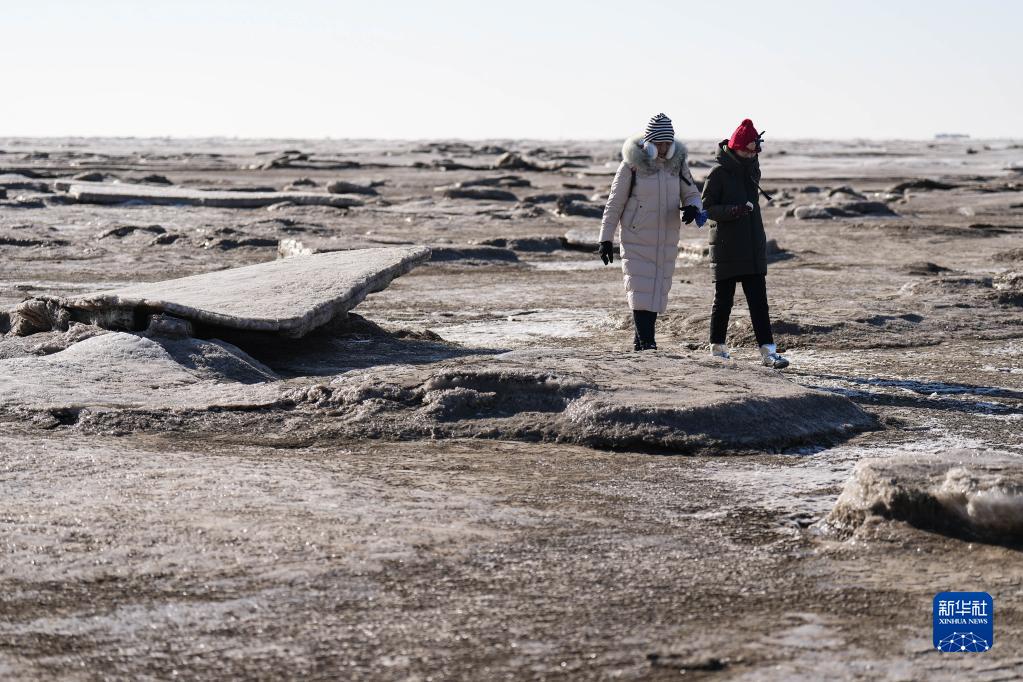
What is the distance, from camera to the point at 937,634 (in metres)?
3.29

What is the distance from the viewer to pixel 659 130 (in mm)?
7562

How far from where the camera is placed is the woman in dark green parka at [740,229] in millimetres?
7508

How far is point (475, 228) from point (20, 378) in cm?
1242

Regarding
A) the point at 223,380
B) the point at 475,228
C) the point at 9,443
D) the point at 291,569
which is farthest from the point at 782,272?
the point at 291,569

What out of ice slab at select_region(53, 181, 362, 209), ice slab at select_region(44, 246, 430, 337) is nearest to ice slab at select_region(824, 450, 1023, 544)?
ice slab at select_region(44, 246, 430, 337)

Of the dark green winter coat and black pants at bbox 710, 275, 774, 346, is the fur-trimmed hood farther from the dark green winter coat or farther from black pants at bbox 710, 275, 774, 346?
black pants at bbox 710, 275, 774, 346

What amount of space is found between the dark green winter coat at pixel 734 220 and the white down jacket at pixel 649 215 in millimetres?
→ 163

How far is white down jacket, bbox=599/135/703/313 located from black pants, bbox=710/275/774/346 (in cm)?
30

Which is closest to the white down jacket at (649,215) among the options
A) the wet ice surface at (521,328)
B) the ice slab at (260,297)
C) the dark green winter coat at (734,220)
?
the dark green winter coat at (734,220)

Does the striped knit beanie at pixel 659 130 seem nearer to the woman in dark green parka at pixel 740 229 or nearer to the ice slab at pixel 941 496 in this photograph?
the woman in dark green parka at pixel 740 229

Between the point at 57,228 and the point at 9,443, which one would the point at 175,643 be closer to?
the point at 9,443

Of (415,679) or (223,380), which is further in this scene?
(223,380)

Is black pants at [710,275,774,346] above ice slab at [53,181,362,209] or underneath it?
above

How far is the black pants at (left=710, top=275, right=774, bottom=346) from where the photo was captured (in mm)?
7613
